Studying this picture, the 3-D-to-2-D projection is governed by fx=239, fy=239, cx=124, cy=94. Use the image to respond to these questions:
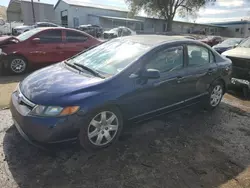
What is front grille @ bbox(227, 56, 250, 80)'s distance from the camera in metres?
6.32

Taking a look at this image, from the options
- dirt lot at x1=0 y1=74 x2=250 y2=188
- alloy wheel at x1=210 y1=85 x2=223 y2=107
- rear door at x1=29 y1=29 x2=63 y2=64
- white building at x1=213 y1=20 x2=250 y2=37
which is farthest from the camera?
white building at x1=213 y1=20 x2=250 y2=37

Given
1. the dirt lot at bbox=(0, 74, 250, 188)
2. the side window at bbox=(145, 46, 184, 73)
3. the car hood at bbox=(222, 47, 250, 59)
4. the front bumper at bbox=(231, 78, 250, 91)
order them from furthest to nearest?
1. the car hood at bbox=(222, 47, 250, 59)
2. the front bumper at bbox=(231, 78, 250, 91)
3. the side window at bbox=(145, 46, 184, 73)
4. the dirt lot at bbox=(0, 74, 250, 188)

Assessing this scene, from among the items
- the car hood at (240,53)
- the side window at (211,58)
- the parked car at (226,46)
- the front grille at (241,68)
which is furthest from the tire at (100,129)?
the parked car at (226,46)

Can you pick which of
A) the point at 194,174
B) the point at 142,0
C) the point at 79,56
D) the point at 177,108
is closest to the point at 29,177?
the point at 194,174

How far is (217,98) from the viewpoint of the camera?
5160mm

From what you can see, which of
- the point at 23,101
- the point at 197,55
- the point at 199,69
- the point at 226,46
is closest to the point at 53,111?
the point at 23,101

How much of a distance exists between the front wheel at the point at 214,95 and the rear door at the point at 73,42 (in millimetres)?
5049

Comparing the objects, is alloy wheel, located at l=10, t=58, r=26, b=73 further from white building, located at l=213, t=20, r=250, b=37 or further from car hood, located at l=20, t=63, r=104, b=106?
white building, located at l=213, t=20, r=250, b=37

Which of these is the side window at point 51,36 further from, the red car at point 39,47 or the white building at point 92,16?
the white building at point 92,16

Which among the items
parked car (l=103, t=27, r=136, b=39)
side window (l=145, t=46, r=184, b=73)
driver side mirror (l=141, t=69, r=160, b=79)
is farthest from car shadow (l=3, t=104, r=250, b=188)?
parked car (l=103, t=27, r=136, b=39)

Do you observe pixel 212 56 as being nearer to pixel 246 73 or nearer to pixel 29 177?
pixel 246 73

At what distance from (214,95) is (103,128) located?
288cm

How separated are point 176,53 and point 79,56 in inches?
68.5

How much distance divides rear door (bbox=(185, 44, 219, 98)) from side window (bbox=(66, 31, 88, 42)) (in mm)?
4968
